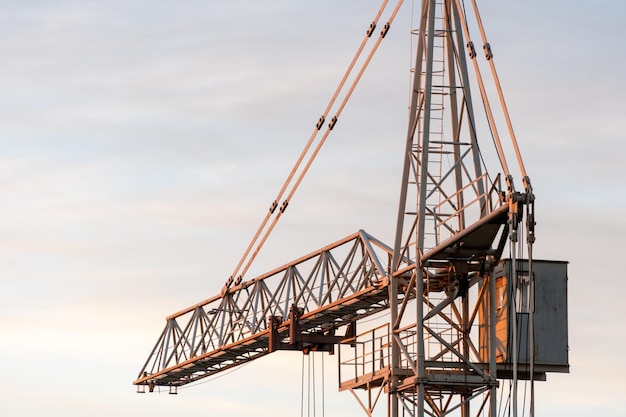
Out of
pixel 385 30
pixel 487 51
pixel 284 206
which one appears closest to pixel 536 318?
pixel 487 51

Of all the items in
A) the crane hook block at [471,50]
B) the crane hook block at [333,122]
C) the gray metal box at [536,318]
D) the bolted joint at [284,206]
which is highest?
the crane hook block at [471,50]

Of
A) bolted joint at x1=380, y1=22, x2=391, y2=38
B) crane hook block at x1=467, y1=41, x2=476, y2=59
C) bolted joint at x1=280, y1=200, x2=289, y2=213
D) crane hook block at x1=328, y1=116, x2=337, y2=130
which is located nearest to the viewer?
crane hook block at x1=467, y1=41, x2=476, y2=59

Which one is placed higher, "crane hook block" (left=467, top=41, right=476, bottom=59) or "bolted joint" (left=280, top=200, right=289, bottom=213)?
"crane hook block" (left=467, top=41, right=476, bottom=59)

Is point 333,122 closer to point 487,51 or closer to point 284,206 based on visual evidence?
point 284,206

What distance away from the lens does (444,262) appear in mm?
75375

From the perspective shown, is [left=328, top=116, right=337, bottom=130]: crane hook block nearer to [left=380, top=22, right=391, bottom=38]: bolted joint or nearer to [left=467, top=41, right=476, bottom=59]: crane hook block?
[left=380, top=22, right=391, bottom=38]: bolted joint

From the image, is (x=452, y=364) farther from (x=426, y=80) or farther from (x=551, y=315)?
(x=426, y=80)

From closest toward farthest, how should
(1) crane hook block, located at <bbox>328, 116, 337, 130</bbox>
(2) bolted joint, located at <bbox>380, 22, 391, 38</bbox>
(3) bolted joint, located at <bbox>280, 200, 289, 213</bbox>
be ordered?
(2) bolted joint, located at <bbox>380, 22, 391, 38</bbox> → (1) crane hook block, located at <bbox>328, 116, 337, 130</bbox> → (3) bolted joint, located at <bbox>280, 200, 289, 213</bbox>

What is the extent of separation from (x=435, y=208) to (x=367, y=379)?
339 inches

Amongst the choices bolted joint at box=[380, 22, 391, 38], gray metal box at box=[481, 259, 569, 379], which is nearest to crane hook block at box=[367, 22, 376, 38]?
bolted joint at box=[380, 22, 391, 38]

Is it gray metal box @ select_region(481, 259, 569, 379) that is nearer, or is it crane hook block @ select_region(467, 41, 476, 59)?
gray metal box @ select_region(481, 259, 569, 379)

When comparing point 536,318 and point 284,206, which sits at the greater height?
point 284,206

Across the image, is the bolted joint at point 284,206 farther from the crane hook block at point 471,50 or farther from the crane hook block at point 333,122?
the crane hook block at point 471,50

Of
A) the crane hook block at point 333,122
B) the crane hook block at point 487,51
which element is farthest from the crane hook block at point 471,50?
the crane hook block at point 333,122
